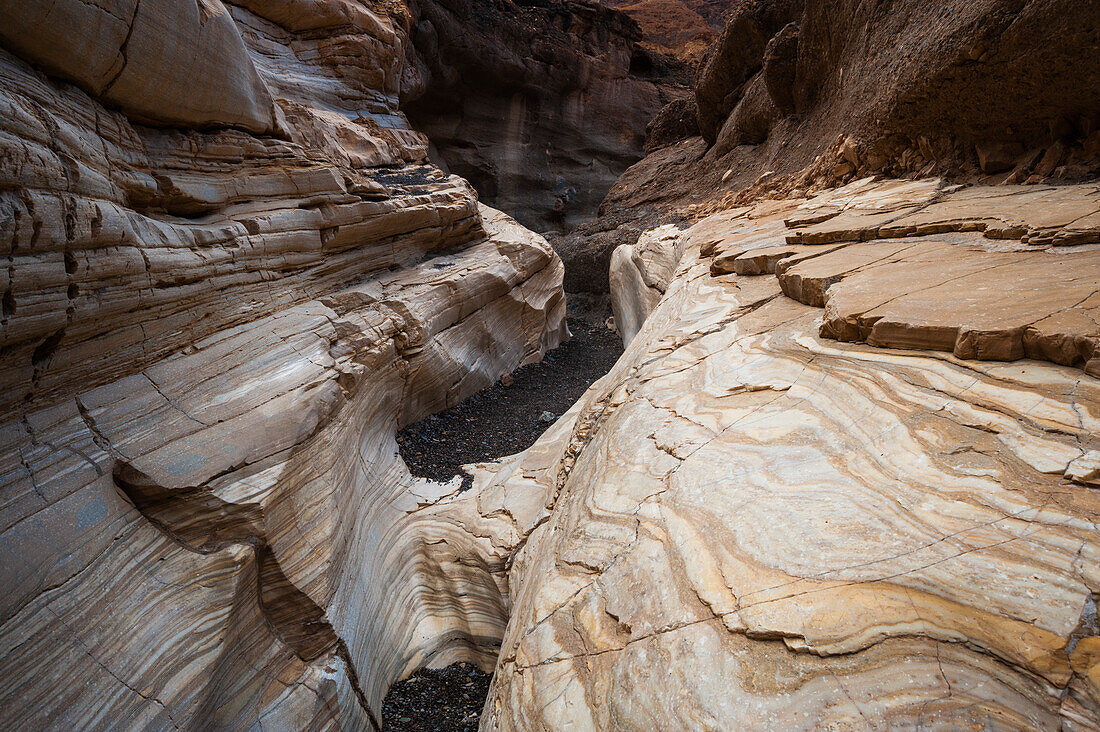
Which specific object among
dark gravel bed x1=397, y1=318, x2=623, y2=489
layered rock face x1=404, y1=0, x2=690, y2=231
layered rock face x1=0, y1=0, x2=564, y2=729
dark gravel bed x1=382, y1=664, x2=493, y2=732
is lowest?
dark gravel bed x1=382, y1=664, x2=493, y2=732

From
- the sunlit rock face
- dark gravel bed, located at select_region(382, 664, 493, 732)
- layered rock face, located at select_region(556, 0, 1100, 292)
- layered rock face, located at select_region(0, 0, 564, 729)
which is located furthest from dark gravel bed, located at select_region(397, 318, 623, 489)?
layered rock face, located at select_region(556, 0, 1100, 292)

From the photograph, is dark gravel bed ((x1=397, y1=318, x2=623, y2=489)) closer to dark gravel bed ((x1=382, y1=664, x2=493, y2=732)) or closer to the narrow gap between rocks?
the narrow gap between rocks

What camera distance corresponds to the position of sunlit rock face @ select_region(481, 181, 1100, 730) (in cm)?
121

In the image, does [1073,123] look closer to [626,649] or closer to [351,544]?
[626,649]

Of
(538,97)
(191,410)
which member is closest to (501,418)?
(191,410)

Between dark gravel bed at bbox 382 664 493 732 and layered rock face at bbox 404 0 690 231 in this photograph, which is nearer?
dark gravel bed at bbox 382 664 493 732

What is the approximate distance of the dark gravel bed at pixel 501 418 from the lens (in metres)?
5.21

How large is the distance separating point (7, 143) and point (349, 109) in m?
4.68

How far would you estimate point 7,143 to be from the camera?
7.75 ft

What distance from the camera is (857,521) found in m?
1.56

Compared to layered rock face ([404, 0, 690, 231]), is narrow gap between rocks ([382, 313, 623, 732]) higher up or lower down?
lower down

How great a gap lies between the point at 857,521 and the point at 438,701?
9.68 ft

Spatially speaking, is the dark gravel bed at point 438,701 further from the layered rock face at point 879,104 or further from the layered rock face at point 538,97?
the layered rock face at point 538,97

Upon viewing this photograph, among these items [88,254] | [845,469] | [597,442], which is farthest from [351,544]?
[845,469]
